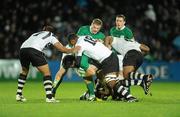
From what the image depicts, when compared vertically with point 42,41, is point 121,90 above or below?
below

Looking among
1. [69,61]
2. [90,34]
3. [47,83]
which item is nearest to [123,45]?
[90,34]

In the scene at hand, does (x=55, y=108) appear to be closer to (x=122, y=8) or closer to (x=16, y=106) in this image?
(x=16, y=106)

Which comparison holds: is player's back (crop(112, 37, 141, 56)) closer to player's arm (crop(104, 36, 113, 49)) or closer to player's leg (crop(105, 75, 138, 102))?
player's arm (crop(104, 36, 113, 49))

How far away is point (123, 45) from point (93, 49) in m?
1.56

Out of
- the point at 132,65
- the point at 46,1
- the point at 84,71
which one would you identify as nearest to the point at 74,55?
the point at 84,71

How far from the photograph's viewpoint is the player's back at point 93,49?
13.4m

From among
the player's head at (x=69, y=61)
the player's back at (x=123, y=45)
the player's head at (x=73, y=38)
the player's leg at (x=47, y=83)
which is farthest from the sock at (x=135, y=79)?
the player's leg at (x=47, y=83)

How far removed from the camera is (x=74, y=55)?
46.2 feet

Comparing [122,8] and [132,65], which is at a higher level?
[122,8]

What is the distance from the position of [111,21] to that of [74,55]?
34.7ft

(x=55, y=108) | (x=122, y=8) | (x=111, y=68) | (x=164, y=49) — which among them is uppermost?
(x=122, y=8)

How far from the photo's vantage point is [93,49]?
13438 millimetres

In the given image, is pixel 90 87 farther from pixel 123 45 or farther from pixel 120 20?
pixel 120 20

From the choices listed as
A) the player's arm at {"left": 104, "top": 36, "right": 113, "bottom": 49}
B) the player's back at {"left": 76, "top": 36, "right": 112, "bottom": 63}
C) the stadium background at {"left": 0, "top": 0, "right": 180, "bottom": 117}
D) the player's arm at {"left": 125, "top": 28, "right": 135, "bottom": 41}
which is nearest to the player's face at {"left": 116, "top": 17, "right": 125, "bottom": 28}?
the player's arm at {"left": 125, "top": 28, "right": 135, "bottom": 41}
